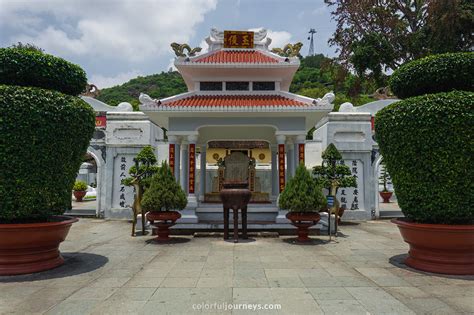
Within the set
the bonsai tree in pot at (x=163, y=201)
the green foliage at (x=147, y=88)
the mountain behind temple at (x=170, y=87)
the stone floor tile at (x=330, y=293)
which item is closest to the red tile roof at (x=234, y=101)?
the bonsai tree in pot at (x=163, y=201)

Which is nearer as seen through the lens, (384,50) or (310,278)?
(310,278)

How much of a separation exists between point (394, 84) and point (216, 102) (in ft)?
19.2

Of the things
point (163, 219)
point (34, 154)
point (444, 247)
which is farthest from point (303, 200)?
point (34, 154)

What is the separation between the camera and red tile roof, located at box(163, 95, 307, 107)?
1125 cm

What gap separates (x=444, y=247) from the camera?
19.5 ft

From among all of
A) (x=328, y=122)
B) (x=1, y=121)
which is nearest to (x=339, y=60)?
(x=328, y=122)

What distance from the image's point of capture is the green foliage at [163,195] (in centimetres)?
925

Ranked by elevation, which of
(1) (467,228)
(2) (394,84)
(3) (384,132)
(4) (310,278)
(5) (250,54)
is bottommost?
(4) (310,278)

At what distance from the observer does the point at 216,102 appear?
1149 cm

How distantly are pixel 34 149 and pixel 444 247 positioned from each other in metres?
7.08

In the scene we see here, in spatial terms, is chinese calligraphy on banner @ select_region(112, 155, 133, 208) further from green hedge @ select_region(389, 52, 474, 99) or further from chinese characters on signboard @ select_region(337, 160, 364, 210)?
green hedge @ select_region(389, 52, 474, 99)

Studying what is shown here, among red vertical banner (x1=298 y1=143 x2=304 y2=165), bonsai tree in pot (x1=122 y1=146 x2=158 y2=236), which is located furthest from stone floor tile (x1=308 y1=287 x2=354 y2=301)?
bonsai tree in pot (x1=122 y1=146 x2=158 y2=236)

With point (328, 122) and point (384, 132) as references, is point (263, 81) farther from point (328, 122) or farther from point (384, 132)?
point (384, 132)

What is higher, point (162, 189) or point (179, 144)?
point (179, 144)
